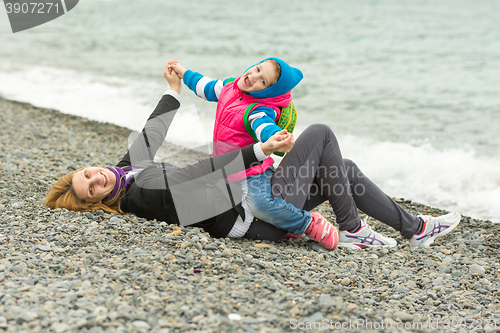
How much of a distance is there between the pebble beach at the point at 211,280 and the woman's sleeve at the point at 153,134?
1.79 ft

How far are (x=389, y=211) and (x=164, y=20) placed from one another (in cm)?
3168

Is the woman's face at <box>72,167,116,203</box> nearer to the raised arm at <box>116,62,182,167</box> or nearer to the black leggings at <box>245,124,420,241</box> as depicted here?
the raised arm at <box>116,62,182,167</box>

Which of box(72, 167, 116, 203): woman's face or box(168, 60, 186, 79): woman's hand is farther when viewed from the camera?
box(168, 60, 186, 79): woman's hand

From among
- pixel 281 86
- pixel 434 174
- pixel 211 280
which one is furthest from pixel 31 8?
pixel 211 280

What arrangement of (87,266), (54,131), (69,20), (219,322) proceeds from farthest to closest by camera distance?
(69,20), (54,131), (87,266), (219,322)

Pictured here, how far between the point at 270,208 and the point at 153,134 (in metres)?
1.34

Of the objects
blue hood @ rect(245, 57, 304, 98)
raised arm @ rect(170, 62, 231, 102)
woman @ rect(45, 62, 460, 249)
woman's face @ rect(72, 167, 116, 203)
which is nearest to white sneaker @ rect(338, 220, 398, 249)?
woman @ rect(45, 62, 460, 249)

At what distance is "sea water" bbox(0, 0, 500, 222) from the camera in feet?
26.7

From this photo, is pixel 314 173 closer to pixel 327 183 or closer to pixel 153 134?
pixel 327 183

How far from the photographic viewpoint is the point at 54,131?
8031 millimetres

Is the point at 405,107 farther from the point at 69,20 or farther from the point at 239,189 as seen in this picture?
the point at 69,20

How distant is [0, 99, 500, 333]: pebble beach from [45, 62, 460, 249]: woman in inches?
5.0

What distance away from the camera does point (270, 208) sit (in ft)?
11.7

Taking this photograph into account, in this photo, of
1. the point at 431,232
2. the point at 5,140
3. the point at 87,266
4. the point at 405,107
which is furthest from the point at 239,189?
the point at 405,107
